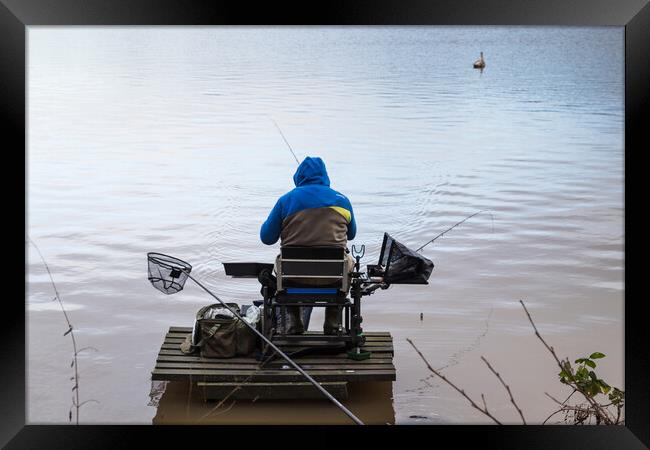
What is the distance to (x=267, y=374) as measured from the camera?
6.98 meters

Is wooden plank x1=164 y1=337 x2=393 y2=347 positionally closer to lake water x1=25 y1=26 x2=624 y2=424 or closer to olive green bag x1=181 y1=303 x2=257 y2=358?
olive green bag x1=181 y1=303 x2=257 y2=358

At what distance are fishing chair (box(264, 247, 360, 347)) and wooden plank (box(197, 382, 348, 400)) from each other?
36 cm

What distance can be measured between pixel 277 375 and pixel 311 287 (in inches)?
20.3

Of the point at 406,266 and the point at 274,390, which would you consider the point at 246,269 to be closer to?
the point at 274,390

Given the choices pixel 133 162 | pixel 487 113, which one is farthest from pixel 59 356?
pixel 487 113

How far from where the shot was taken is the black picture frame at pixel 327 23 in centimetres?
493

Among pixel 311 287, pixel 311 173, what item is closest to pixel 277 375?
pixel 311 287

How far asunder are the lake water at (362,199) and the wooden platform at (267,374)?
0.16 m

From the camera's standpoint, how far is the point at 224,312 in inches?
289

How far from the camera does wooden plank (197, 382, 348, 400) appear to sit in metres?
6.95

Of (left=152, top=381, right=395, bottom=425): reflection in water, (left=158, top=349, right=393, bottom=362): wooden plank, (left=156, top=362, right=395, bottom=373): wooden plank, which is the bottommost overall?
(left=152, top=381, right=395, bottom=425): reflection in water

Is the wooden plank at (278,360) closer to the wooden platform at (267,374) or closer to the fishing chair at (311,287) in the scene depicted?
the wooden platform at (267,374)

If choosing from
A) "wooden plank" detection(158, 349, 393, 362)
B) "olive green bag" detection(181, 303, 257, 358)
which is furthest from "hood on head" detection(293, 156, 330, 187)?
"wooden plank" detection(158, 349, 393, 362)

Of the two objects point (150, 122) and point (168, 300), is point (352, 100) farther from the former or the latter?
point (168, 300)
